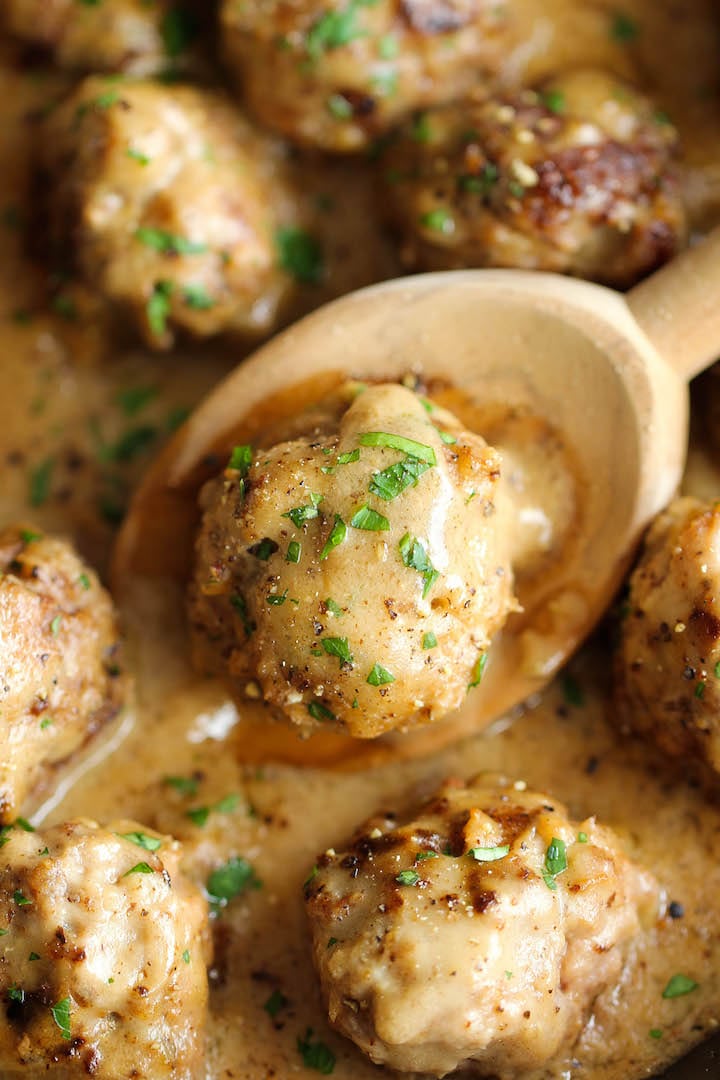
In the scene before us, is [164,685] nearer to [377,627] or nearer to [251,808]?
[251,808]

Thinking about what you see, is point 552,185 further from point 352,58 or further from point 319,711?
point 319,711

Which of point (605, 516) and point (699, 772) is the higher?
point (605, 516)

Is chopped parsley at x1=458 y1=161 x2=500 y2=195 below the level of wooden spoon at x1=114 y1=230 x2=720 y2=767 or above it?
above

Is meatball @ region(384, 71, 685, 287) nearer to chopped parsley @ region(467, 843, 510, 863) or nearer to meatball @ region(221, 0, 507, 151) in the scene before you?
meatball @ region(221, 0, 507, 151)

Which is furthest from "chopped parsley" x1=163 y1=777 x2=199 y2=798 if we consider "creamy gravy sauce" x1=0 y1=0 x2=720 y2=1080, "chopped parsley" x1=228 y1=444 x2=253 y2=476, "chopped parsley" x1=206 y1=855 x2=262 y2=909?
"chopped parsley" x1=228 y1=444 x2=253 y2=476

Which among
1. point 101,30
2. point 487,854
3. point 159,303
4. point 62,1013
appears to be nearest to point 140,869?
point 62,1013

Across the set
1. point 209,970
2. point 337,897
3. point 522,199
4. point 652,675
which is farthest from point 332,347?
point 209,970
